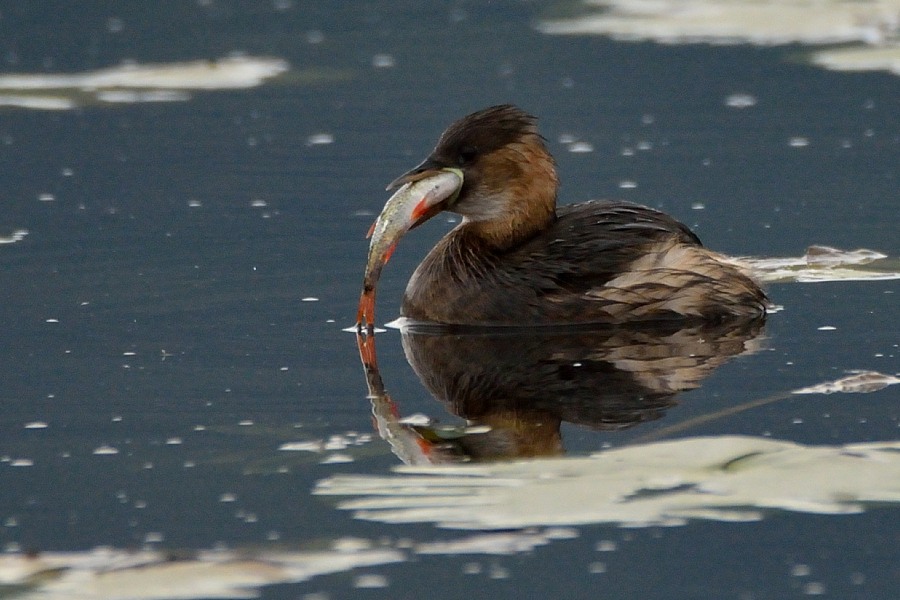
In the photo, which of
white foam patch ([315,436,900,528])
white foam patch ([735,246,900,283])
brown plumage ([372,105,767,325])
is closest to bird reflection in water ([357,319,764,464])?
brown plumage ([372,105,767,325])

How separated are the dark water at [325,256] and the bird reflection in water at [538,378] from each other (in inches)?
4.3

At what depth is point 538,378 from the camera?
727 cm

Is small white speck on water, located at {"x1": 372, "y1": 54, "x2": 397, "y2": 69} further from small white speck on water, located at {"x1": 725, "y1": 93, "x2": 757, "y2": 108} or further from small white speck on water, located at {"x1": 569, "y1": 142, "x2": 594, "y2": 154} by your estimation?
small white speck on water, located at {"x1": 569, "y1": 142, "x2": 594, "y2": 154}

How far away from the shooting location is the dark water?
208 inches

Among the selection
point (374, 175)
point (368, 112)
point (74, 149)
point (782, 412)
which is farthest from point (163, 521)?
point (368, 112)

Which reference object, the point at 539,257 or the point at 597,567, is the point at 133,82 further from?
the point at 597,567

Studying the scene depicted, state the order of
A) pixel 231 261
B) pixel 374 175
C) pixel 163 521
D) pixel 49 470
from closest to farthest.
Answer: pixel 163 521
pixel 49 470
pixel 231 261
pixel 374 175

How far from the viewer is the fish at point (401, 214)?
8.19 m

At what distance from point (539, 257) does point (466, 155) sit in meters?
0.65

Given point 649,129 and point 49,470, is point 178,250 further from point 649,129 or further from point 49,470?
point 649,129

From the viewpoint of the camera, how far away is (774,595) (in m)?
4.82

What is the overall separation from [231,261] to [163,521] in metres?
4.12

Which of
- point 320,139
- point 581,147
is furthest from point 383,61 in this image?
point 581,147

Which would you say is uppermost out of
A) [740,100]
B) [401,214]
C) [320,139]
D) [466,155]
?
[466,155]
